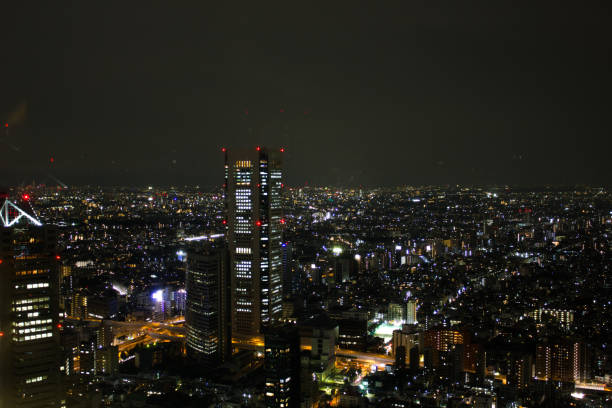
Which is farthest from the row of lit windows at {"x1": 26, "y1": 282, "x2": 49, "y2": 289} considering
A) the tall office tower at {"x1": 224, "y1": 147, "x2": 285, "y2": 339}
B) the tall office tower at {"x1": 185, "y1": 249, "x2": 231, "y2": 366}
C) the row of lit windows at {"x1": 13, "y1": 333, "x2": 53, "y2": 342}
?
the tall office tower at {"x1": 224, "y1": 147, "x2": 285, "y2": 339}

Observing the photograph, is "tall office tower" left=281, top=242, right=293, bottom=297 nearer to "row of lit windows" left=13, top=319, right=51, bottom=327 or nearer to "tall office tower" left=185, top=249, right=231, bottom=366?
"tall office tower" left=185, top=249, right=231, bottom=366

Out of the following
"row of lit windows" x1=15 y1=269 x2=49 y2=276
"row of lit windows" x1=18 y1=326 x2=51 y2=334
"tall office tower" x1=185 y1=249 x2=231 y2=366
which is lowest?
"tall office tower" x1=185 y1=249 x2=231 y2=366

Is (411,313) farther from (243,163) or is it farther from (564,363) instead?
(243,163)

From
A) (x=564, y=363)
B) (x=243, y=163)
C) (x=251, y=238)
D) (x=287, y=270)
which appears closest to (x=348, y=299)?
(x=287, y=270)

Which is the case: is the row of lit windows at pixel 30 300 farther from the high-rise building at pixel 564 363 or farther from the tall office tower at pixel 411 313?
the tall office tower at pixel 411 313

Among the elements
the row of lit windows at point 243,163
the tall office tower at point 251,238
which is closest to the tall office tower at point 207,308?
the tall office tower at point 251,238

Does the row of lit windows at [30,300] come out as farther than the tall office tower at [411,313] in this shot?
No

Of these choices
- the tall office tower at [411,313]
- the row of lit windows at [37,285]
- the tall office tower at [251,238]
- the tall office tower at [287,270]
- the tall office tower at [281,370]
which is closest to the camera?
the row of lit windows at [37,285]

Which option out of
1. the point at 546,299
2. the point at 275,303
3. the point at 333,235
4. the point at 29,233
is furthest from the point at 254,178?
the point at 333,235
